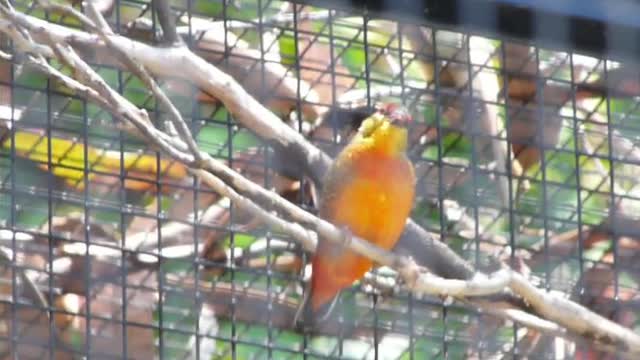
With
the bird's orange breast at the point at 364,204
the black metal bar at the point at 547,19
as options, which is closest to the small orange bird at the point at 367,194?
the bird's orange breast at the point at 364,204

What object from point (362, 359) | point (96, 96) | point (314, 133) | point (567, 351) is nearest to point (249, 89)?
point (314, 133)

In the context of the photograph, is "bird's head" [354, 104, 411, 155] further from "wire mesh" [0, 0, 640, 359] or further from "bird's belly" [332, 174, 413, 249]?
"wire mesh" [0, 0, 640, 359]

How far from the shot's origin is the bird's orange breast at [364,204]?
1.92 metres

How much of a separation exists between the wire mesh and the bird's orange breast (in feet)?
0.72

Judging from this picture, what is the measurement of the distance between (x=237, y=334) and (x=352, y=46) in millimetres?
482

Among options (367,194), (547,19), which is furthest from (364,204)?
(547,19)

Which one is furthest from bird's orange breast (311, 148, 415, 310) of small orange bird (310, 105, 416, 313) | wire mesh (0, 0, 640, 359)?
wire mesh (0, 0, 640, 359)

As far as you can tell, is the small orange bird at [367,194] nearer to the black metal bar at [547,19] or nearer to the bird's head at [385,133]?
the bird's head at [385,133]

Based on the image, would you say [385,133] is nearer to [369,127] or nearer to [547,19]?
[369,127]

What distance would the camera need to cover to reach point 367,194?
6.44 feet

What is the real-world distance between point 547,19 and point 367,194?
1.13 m

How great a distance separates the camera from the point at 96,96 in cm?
145

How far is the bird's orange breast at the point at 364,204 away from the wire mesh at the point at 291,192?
221mm

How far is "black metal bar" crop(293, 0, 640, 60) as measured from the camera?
0.78 meters
